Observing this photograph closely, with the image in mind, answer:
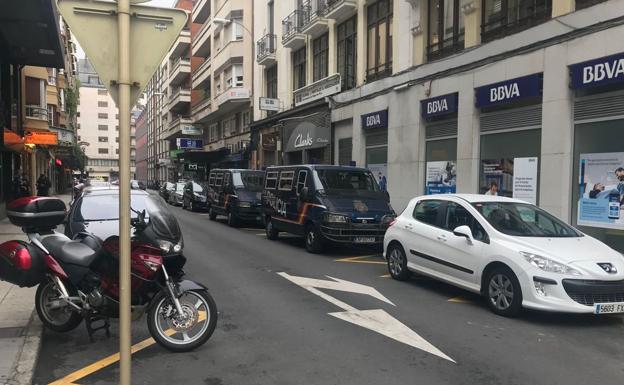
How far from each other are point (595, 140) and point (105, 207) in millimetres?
10049

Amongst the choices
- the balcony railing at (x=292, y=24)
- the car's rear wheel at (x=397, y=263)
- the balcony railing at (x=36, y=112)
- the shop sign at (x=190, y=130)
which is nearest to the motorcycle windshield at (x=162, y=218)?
the car's rear wheel at (x=397, y=263)

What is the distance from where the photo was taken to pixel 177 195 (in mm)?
30922

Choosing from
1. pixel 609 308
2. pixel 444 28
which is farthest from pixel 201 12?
pixel 609 308

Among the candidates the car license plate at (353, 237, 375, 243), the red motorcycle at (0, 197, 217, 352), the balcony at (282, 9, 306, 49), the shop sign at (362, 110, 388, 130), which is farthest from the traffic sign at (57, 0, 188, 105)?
the balcony at (282, 9, 306, 49)

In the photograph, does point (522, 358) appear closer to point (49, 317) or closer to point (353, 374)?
point (353, 374)

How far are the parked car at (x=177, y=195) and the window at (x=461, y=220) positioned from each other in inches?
937

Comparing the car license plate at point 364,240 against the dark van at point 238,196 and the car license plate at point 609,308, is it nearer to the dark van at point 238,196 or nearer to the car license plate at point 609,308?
the car license plate at point 609,308

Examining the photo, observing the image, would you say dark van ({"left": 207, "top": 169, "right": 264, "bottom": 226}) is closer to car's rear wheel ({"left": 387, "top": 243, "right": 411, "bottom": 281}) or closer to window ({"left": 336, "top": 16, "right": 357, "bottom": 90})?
window ({"left": 336, "top": 16, "right": 357, "bottom": 90})

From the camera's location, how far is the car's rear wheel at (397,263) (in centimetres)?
882

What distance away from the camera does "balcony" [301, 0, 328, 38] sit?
77.8 feet

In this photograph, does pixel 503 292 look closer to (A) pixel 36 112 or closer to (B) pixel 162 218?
(B) pixel 162 218

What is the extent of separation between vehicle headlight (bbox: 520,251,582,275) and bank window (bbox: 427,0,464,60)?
10.8m

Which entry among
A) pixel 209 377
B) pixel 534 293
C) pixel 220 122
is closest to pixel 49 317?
pixel 209 377

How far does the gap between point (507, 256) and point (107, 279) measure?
4.74m
